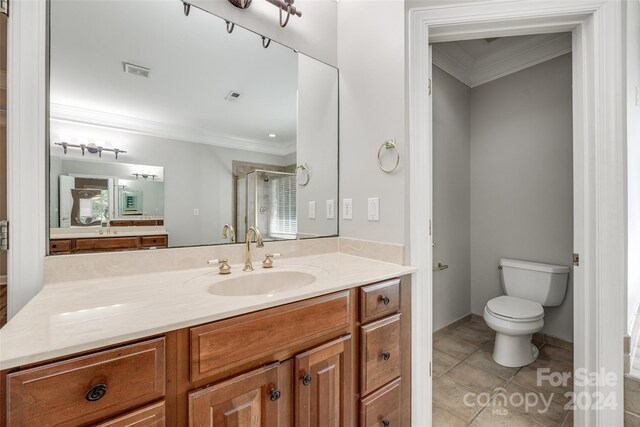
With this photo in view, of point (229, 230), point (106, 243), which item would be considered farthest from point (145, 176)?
point (229, 230)

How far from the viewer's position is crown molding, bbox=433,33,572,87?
221 centimetres

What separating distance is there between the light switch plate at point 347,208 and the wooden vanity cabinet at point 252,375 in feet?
1.70

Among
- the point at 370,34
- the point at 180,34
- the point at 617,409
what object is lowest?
the point at 617,409

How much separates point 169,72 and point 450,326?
2879mm

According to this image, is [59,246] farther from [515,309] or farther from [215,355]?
[515,309]

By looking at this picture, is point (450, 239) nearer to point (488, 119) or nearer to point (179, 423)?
point (488, 119)

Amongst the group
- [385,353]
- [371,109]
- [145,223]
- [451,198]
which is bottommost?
[385,353]

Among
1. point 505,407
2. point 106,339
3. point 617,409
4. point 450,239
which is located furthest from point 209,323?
point 450,239

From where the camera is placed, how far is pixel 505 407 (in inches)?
63.0

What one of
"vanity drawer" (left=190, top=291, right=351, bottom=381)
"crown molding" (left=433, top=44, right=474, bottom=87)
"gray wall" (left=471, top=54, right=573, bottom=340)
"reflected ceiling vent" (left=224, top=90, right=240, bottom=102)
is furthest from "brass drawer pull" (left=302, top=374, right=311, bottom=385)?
"crown molding" (left=433, top=44, right=474, bottom=87)

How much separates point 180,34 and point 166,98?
1.00ft

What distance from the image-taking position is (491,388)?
5.77 feet

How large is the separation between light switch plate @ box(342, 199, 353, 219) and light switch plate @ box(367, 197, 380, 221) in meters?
0.15

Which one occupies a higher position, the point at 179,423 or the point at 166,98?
the point at 166,98
